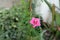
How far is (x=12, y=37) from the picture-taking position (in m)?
3.72

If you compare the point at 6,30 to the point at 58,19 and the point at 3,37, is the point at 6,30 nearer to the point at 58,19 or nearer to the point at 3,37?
the point at 3,37

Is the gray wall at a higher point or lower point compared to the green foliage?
higher

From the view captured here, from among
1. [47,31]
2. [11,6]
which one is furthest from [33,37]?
[11,6]

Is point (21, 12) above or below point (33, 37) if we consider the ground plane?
above

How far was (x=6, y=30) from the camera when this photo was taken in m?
3.79

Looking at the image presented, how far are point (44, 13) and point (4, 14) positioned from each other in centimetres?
65

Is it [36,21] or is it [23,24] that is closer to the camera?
[36,21]

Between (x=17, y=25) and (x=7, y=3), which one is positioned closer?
(x=17, y=25)

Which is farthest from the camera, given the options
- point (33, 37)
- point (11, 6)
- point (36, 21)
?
point (11, 6)

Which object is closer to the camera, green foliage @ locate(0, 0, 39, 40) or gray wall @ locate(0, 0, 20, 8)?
green foliage @ locate(0, 0, 39, 40)

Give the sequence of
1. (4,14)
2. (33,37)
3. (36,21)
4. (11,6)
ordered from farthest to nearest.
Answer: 1. (11,6)
2. (4,14)
3. (33,37)
4. (36,21)

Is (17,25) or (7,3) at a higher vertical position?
(7,3)

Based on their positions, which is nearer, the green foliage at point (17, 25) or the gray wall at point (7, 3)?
the green foliage at point (17, 25)

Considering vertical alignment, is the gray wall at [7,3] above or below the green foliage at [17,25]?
above
